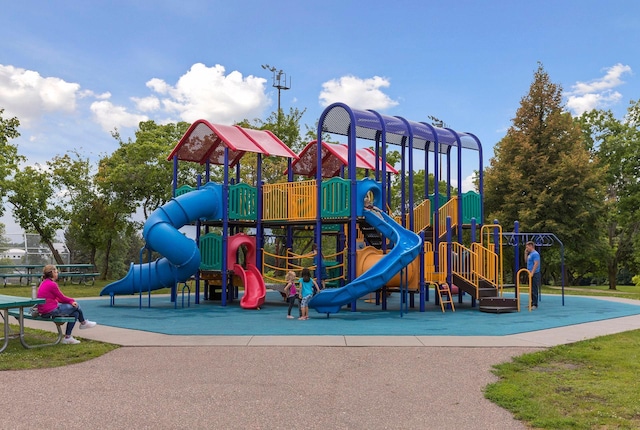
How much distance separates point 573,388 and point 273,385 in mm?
3443

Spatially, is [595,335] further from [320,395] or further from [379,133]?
[379,133]

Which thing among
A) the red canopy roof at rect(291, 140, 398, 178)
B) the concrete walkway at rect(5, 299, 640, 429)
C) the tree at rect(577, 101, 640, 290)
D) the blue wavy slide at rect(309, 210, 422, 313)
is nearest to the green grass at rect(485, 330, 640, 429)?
the concrete walkway at rect(5, 299, 640, 429)

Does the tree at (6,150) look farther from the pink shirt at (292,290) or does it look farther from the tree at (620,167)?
the tree at (620,167)

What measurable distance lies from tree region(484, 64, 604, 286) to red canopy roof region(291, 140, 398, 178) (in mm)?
12322

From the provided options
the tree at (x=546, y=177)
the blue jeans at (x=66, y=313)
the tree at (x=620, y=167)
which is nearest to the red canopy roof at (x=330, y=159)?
the tree at (x=546, y=177)

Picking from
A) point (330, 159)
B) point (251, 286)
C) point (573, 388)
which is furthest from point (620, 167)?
point (573, 388)

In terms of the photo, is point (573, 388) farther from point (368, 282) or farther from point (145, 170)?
point (145, 170)

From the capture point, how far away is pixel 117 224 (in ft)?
114

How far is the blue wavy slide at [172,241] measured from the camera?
17.3 meters

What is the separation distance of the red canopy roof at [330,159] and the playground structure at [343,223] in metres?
2.43

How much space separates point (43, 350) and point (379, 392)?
564 centimetres

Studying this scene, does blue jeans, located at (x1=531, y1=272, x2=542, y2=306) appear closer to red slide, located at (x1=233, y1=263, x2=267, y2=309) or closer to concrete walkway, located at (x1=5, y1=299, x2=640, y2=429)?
concrete walkway, located at (x1=5, y1=299, x2=640, y2=429)

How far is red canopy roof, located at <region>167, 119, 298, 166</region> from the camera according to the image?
19.3 m

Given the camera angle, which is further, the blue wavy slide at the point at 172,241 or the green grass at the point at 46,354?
the blue wavy slide at the point at 172,241
